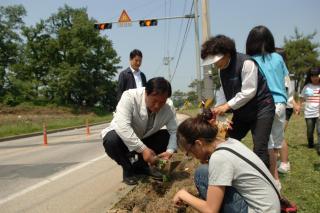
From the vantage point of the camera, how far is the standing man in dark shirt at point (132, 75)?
22.6 feet

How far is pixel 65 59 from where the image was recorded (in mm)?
56531

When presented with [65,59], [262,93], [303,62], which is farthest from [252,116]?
[65,59]

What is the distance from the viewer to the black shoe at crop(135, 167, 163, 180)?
16.6 ft

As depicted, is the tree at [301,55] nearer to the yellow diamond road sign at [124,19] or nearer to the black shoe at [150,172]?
the yellow diamond road sign at [124,19]

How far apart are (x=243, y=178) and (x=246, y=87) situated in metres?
1.57

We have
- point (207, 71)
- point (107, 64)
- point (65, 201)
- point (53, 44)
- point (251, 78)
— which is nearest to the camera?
point (251, 78)

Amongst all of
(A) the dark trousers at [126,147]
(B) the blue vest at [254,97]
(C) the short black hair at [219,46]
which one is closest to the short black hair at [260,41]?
(B) the blue vest at [254,97]

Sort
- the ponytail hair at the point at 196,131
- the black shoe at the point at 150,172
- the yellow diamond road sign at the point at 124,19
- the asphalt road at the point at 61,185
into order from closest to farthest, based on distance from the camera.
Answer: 1. the ponytail hair at the point at 196,131
2. the asphalt road at the point at 61,185
3. the black shoe at the point at 150,172
4. the yellow diamond road sign at the point at 124,19

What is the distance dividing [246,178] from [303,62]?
40181 millimetres

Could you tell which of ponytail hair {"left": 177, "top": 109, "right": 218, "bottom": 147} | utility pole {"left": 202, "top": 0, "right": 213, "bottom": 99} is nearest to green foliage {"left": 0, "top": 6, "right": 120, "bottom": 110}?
utility pole {"left": 202, "top": 0, "right": 213, "bottom": 99}

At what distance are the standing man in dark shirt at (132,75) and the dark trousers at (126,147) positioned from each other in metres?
1.73

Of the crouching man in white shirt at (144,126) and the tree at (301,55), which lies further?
the tree at (301,55)

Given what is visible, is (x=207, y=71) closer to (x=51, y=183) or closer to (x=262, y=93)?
(x=51, y=183)

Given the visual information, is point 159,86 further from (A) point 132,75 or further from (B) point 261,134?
(A) point 132,75
